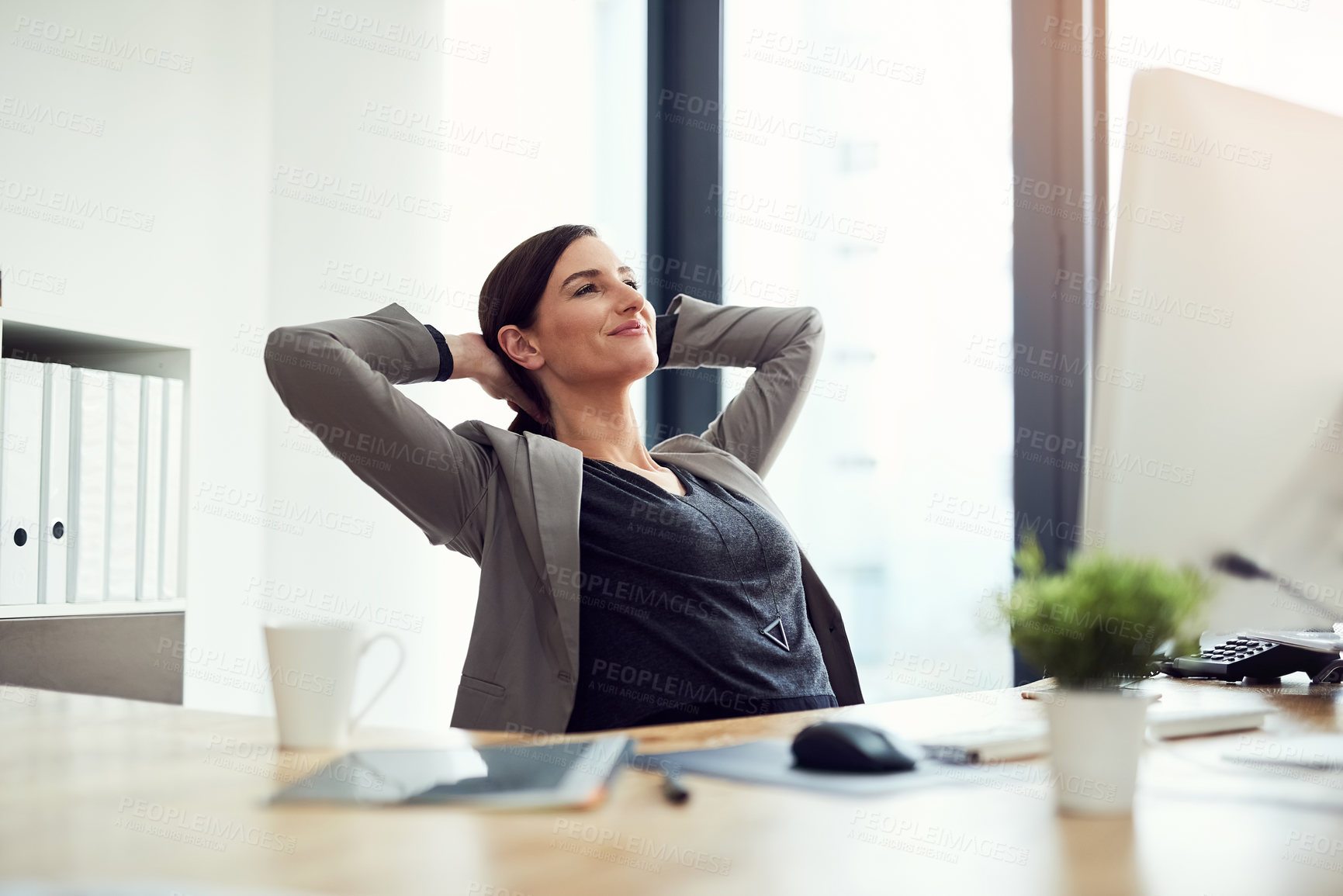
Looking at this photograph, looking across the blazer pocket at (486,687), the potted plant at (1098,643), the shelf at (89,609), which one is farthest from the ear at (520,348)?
the potted plant at (1098,643)

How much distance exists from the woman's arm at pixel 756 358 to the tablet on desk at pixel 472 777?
115 centimetres

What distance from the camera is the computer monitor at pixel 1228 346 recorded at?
0.82 metres

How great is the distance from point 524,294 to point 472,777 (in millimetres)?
1155

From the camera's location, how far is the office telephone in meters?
1.25

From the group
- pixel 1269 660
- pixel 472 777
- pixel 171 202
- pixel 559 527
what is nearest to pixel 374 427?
pixel 559 527

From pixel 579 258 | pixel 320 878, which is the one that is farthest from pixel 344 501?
pixel 320 878

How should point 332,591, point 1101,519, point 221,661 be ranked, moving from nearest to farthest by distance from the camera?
point 1101,519 < point 221,661 < point 332,591

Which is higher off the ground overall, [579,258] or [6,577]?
[579,258]

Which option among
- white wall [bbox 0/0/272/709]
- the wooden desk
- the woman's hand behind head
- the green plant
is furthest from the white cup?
white wall [bbox 0/0/272/709]

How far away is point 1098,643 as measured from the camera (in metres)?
0.60

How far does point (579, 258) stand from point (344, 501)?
1196mm

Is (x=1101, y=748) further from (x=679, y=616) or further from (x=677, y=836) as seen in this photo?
(x=679, y=616)

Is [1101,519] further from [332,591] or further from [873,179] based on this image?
[332,591]

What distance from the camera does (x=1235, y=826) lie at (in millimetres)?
600
